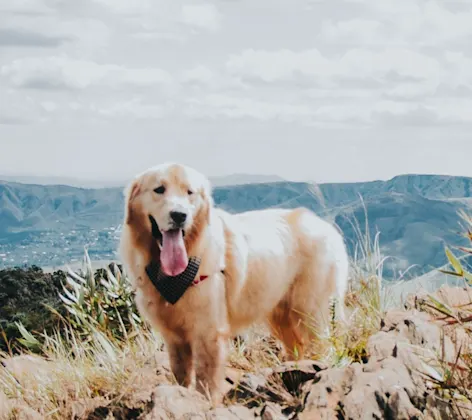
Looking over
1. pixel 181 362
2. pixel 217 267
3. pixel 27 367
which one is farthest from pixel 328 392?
pixel 27 367

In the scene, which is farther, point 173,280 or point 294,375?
point 173,280

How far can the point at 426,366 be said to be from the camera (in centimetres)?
506

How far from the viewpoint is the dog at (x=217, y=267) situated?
6371mm

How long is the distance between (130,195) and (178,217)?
56 cm

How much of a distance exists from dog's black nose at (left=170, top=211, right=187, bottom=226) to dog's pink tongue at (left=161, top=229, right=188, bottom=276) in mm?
173

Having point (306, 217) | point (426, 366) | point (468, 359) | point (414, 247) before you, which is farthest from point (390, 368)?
point (414, 247)

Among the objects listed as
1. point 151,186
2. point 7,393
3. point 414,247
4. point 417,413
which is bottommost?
point 414,247

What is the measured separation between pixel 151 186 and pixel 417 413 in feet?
8.30

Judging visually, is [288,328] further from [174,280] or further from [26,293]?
[26,293]

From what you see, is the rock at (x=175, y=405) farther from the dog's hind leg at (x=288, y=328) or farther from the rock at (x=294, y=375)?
the dog's hind leg at (x=288, y=328)

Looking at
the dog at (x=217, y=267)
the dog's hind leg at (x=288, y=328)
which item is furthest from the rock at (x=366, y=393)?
the dog's hind leg at (x=288, y=328)

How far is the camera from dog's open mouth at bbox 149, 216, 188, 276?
634cm

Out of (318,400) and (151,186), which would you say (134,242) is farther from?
(318,400)

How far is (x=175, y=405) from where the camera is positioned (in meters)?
5.29
